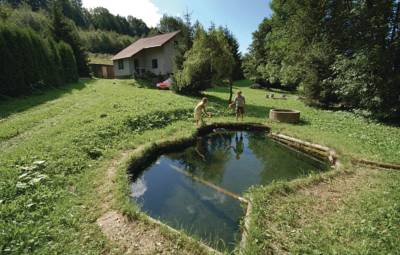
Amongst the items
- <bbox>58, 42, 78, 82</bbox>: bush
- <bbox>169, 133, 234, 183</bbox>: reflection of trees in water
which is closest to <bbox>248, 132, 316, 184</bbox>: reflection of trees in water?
<bbox>169, 133, 234, 183</bbox>: reflection of trees in water

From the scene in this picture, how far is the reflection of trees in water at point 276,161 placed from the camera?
6664 millimetres

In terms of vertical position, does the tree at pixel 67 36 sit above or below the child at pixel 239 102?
above

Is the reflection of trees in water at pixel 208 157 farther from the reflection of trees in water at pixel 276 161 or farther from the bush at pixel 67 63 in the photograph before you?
the bush at pixel 67 63

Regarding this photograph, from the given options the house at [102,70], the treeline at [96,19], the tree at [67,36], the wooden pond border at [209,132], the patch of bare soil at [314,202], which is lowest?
the wooden pond border at [209,132]

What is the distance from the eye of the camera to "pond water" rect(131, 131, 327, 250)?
4.61 metres

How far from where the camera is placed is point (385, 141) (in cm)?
829

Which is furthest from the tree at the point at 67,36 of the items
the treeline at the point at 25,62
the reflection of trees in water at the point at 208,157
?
the reflection of trees in water at the point at 208,157

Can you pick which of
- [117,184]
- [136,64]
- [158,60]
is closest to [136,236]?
[117,184]

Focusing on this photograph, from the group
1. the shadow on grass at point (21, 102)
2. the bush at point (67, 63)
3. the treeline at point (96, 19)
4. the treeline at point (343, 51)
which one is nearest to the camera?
the shadow on grass at point (21, 102)

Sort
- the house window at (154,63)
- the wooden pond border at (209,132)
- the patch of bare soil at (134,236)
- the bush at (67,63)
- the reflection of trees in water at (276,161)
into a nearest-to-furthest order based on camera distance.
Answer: the patch of bare soil at (134,236) < the wooden pond border at (209,132) < the reflection of trees in water at (276,161) < the bush at (67,63) < the house window at (154,63)

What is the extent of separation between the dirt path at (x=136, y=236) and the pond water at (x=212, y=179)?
76 centimetres

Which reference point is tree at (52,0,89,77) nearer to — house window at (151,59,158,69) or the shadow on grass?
house window at (151,59,158,69)

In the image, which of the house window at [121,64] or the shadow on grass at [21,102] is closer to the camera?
the shadow on grass at [21,102]

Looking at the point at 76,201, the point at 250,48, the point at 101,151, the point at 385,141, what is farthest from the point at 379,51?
the point at 250,48
